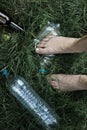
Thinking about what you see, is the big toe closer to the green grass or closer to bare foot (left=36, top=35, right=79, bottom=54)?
the green grass

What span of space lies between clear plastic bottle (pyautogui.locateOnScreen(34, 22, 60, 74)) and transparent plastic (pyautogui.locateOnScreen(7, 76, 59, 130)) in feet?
0.51

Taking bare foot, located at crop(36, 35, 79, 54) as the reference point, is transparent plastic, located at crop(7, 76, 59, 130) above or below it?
below

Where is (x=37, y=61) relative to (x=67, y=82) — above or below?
above

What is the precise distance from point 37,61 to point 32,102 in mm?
278

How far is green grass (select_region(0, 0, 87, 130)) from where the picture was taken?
2.36 m

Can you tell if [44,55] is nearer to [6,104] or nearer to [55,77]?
[55,77]

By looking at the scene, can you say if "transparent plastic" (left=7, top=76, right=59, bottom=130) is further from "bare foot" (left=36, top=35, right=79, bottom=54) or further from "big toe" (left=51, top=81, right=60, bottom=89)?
"bare foot" (left=36, top=35, right=79, bottom=54)

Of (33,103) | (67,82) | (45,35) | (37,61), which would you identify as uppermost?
(45,35)

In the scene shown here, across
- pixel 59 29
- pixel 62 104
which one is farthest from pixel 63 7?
pixel 62 104

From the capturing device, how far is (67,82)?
7.86ft

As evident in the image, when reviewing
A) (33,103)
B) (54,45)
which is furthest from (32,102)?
(54,45)

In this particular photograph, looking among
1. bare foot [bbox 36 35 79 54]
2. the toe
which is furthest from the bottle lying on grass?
bare foot [bbox 36 35 79 54]

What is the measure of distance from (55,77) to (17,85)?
260 mm

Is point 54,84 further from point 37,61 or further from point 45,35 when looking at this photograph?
point 45,35
